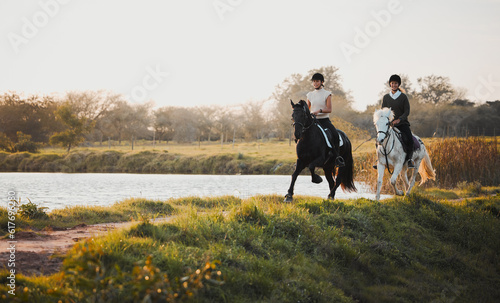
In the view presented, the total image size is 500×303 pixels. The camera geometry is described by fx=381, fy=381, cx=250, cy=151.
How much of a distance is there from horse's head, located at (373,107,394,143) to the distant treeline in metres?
37.7

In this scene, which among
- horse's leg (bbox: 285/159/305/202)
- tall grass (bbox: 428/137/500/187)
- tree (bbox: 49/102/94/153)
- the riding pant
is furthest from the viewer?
tree (bbox: 49/102/94/153)

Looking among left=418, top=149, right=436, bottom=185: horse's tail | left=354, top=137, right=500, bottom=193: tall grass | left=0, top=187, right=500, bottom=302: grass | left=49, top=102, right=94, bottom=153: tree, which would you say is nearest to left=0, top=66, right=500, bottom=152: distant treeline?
left=49, top=102, right=94, bottom=153: tree

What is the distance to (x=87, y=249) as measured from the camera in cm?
412

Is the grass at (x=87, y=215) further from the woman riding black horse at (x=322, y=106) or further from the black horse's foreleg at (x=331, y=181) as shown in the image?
the woman riding black horse at (x=322, y=106)

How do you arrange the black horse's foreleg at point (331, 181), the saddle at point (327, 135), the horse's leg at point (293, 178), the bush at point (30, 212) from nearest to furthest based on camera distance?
the bush at point (30, 212)
the horse's leg at point (293, 178)
the saddle at point (327, 135)
the black horse's foreleg at point (331, 181)

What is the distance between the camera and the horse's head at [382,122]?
949 centimetres

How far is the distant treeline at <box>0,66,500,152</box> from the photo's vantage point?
4869 cm

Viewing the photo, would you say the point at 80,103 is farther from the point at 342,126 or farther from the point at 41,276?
the point at 41,276

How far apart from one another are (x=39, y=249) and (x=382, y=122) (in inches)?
310

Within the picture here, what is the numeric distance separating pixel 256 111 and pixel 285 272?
191 ft

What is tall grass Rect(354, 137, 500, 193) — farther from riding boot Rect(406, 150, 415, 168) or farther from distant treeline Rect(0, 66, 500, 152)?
distant treeline Rect(0, 66, 500, 152)

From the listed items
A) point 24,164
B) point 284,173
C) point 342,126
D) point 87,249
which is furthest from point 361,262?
point 24,164

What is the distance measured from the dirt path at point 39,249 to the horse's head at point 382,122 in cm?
669

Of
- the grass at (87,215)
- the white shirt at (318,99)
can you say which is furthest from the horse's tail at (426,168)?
the grass at (87,215)
